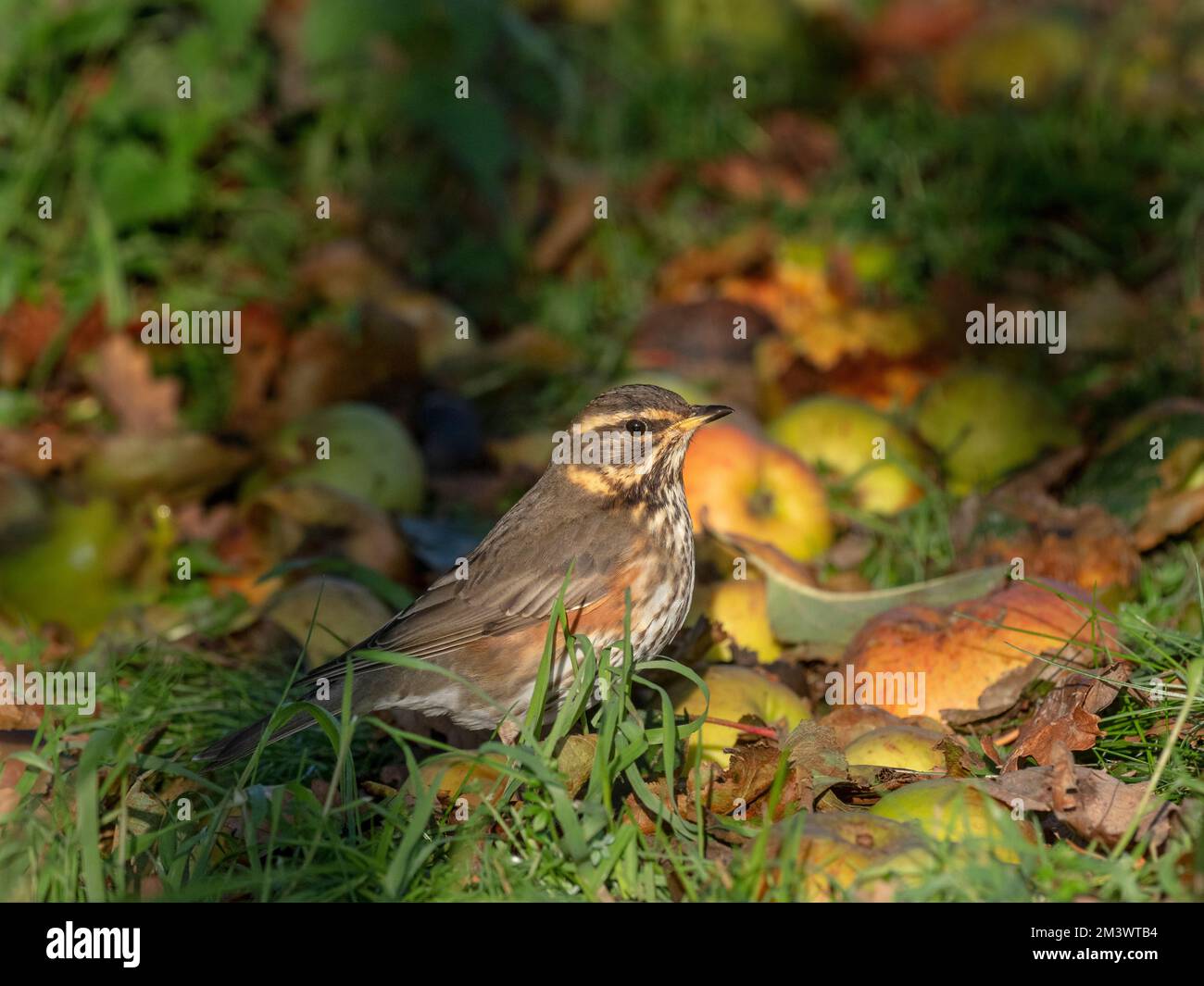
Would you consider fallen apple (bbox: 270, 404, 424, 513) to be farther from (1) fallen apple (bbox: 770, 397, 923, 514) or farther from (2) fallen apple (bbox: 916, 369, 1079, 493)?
(2) fallen apple (bbox: 916, 369, 1079, 493)

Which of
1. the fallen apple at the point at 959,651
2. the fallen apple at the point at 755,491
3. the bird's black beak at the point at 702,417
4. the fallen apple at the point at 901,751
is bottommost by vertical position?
the fallen apple at the point at 901,751

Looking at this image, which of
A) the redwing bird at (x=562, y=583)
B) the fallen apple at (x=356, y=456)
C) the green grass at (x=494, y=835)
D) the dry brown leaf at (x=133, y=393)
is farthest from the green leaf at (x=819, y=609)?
the dry brown leaf at (x=133, y=393)

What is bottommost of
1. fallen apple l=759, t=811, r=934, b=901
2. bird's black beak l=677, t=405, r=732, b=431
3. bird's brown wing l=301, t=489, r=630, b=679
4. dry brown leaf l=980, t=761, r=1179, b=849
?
fallen apple l=759, t=811, r=934, b=901

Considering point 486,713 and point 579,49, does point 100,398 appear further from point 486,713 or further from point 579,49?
point 579,49

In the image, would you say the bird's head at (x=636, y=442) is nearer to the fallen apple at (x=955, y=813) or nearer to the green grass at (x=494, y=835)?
the green grass at (x=494, y=835)

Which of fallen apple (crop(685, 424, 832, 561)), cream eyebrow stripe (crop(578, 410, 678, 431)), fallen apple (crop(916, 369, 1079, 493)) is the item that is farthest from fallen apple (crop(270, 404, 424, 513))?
fallen apple (crop(916, 369, 1079, 493))

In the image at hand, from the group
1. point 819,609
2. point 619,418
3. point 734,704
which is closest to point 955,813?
point 734,704
